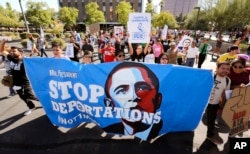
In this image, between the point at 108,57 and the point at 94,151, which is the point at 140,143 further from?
the point at 108,57

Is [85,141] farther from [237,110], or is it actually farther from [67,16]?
[67,16]

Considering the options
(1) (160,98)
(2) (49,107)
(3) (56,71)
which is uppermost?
(3) (56,71)

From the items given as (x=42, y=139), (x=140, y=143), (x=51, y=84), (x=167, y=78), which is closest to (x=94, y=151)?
(x=140, y=143)

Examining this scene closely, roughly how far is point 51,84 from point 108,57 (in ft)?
12.2

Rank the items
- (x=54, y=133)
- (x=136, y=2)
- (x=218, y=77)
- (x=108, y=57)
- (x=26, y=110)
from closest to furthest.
→ (x=218, y=77) → (x=54, y=133) → (x=26, y=110) → (x=108, y=57) → (x=136, y=2)

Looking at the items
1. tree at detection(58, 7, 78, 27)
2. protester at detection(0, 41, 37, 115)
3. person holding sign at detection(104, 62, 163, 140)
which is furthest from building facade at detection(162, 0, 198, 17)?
person holding sign at detection(104, 62, 163, 140)

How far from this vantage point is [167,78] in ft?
10.6

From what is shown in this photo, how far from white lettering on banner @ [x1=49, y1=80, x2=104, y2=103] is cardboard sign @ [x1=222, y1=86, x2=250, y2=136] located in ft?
7.14

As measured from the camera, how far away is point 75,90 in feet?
11.9

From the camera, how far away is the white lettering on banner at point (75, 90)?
3.51 meters

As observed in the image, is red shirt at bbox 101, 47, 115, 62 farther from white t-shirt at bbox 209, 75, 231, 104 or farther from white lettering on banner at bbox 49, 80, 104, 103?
white t-shirt at bbox 209, 75, 231, 104

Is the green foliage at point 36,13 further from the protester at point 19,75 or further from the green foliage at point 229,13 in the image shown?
the protester at point 19,75

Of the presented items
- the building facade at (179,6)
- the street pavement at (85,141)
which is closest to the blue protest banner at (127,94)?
the street pavement at (85,141)

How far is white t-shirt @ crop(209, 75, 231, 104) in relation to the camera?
3.45 meters
